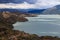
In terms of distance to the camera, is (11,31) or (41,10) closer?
(11,31)

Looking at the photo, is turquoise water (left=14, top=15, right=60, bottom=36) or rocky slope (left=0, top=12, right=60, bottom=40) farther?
turquoise water (left=14, top=15, right=60, bottom=36)

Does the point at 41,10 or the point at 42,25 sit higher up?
the point at 41,10

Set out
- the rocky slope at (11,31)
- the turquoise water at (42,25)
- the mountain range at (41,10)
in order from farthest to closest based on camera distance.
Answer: the mountain range at (41,10) → the turquoise water at (42,25) → the rocky slope at (11,31)

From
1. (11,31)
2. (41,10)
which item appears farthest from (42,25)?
(11,31)

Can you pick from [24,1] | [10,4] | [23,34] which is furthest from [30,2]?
[23,34]

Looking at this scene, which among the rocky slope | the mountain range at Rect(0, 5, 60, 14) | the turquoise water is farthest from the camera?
the mountain range at Rect(0, 5, 60, 14)

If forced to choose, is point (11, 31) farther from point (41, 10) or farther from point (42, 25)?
point (41, 10)

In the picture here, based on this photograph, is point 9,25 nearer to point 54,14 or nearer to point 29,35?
point 29,35

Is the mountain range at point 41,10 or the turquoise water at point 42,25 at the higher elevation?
the mountain range at point 41,10
